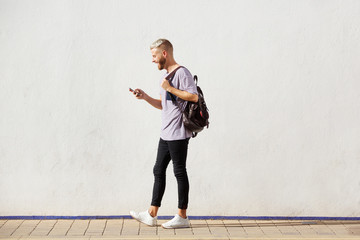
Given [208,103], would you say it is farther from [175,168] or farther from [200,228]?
[200,228]

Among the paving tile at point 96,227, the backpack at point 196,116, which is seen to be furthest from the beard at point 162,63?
the paving tile at point 96,227

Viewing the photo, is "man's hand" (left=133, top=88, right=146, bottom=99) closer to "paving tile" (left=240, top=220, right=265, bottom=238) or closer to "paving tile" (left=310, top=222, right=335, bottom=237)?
"paving tile" (left=240, top=220, right=265, bottom=238)

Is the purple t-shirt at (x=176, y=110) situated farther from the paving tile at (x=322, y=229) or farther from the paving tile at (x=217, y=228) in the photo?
the paving tile at (x=322, y=229)

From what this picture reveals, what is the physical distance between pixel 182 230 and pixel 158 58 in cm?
168

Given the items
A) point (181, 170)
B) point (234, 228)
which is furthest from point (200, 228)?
point (181, 170)

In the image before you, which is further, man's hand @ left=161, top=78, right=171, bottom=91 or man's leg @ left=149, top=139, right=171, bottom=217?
man's leg @ left=149, top=139, right=171, bottom=217

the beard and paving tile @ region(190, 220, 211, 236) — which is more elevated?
the beard

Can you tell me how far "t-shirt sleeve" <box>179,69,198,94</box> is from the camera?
6734 millimetres

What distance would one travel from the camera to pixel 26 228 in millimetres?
7023

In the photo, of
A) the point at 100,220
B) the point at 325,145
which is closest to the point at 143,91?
the point at 100,220

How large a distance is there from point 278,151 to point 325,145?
50 cm

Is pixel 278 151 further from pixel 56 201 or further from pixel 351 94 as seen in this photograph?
pixel 56 201

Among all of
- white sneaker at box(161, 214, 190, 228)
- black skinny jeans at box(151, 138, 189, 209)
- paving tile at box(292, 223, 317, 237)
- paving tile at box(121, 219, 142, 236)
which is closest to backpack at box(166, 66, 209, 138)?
black skinny jeans at box(151, 138, 189, 209)

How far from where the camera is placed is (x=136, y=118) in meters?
7.47
